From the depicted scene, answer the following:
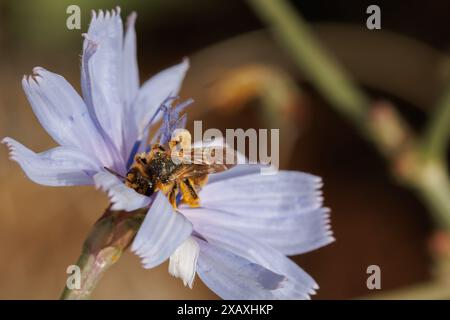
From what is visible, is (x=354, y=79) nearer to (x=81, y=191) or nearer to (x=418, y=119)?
(x=418, y=119)

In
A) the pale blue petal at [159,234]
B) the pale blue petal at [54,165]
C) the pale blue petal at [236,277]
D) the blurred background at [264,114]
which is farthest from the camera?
the blurred background at [264,114]

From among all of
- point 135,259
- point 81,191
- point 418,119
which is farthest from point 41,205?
point 418,119

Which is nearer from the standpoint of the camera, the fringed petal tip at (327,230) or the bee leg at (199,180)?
the bee leg at (199,180)

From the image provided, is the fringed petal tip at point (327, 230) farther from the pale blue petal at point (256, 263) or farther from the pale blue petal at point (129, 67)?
the pale blue petal at point (129, 67)

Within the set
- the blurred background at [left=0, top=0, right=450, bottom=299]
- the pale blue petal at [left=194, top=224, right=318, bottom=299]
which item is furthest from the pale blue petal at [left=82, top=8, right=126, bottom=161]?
the blurred background at [left=0, top=0, right=450, bottom=299]

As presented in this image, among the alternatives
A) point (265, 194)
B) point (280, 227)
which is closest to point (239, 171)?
point (265, 194)

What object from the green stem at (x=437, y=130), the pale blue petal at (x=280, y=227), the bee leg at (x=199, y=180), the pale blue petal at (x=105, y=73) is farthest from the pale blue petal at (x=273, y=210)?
the green stem at (x=437, y=130)
